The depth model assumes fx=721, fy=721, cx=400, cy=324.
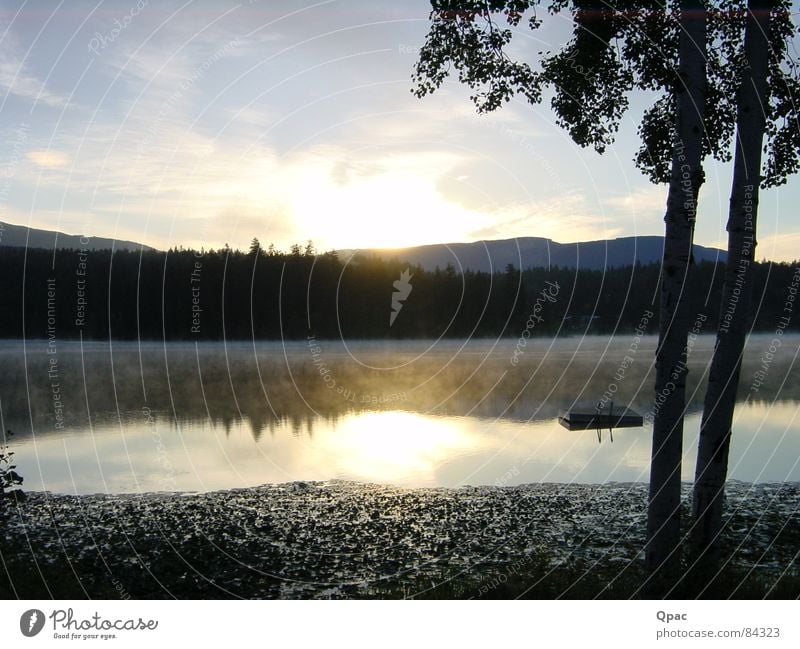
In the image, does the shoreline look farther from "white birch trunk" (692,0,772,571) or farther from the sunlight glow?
the sunlight glow

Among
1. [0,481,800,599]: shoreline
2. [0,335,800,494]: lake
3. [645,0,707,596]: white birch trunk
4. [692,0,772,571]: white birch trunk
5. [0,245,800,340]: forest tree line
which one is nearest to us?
[645,0,707,596]: white birch trunk

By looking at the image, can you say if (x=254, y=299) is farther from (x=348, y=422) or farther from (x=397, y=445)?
(x=397, y=445)

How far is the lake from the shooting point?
1983cm

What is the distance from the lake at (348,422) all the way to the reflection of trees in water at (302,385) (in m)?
0.22

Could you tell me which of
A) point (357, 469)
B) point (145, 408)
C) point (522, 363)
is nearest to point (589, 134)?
point (357, 469)

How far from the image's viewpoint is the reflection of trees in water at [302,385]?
34.8 metres

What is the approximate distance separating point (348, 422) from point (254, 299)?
132 ft

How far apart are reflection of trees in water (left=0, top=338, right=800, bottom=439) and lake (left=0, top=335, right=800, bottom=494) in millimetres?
223

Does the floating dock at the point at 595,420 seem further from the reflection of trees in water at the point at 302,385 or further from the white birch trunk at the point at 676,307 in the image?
the white birch trunk at the point at 676,307

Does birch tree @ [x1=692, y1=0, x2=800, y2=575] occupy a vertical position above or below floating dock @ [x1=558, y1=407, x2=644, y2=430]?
above

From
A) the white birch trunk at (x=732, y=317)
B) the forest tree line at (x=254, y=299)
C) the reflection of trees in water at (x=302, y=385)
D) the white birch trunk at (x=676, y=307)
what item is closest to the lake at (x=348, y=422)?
the reflection of trees in water at (x=302, y=385)

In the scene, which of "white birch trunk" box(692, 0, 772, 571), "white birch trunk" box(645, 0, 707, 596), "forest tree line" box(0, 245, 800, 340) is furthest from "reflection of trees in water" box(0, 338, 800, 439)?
"white birch trunk" box(645, 0, 707, 596)

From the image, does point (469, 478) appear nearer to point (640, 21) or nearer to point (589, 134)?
point (589, 134)
